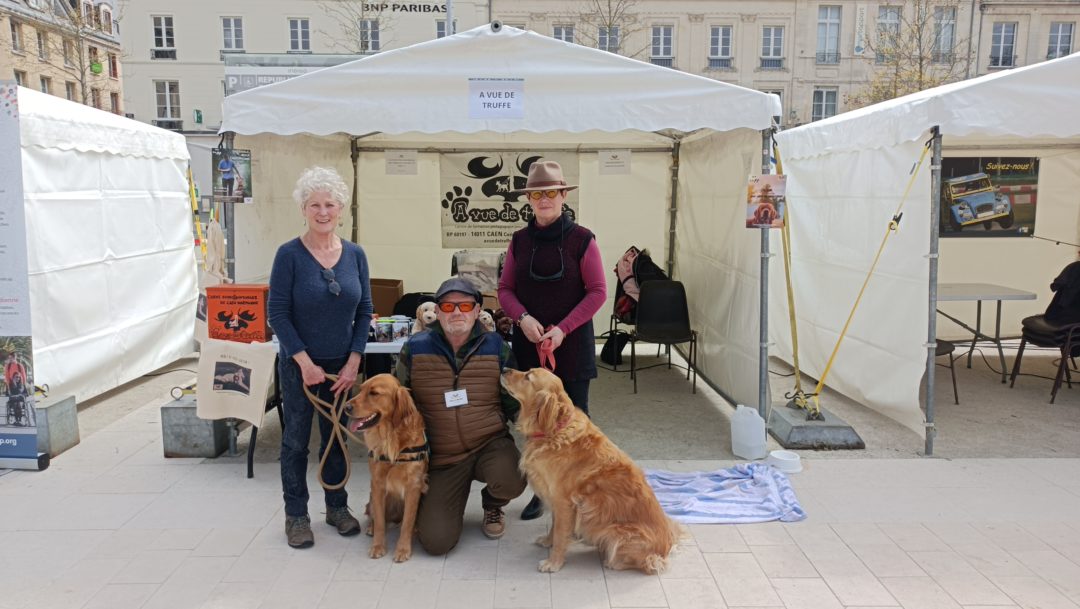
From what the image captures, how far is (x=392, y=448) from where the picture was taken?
3252mm

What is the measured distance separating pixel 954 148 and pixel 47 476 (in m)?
8.16

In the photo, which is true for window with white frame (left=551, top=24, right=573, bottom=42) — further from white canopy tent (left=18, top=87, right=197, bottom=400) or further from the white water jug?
the white water jug

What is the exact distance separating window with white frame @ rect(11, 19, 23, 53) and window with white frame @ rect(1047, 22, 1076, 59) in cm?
4023

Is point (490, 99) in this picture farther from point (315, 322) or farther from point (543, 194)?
point (315, 322)

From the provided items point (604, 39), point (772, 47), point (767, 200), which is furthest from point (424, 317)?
point (772, 47)

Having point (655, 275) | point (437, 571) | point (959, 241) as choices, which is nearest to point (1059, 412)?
point (959, 241)

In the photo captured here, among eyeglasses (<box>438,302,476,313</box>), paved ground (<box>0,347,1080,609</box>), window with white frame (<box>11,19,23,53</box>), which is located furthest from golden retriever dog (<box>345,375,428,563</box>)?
window with white frame (<box>11,19,23,53</box>)

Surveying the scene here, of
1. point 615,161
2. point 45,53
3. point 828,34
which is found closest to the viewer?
point 615,161

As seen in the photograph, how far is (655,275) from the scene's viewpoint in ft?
24.0

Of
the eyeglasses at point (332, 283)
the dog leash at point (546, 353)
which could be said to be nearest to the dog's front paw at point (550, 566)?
the dog leash at point (546, 353)

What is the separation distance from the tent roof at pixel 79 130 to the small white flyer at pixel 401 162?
215cm

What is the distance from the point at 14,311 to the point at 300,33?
27944 millimetres

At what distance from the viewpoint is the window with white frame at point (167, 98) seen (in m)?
29.9

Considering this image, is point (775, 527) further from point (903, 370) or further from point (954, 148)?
point (954, 148)
